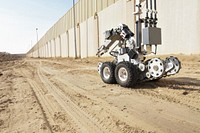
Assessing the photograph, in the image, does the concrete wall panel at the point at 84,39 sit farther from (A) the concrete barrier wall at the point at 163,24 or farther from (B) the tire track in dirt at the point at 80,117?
(B) the tire track in dirt at the point at 80,117

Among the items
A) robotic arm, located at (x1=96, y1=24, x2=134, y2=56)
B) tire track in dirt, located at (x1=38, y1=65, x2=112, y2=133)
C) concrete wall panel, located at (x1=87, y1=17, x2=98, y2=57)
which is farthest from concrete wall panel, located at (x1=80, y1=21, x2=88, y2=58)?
tire track in dirt, located at (x1=38, y1=65, x2=112, y2=133)

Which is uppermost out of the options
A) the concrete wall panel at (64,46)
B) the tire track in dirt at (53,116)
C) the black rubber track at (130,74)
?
the concrete wall panel at (64,46)

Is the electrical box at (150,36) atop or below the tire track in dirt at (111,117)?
atop

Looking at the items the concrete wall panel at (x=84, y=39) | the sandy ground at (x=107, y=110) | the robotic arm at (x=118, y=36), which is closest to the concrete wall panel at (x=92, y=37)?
the concrete wall panel at (x=84, y=39)

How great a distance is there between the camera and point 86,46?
35406 mm

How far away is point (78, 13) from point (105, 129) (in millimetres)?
40568

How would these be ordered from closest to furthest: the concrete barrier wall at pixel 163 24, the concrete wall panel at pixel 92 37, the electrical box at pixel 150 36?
1. the electrical box at pixel 150 36
2. the concrete barrier wall at pixel 163 24
3. the concrete wall panel at pixel 92 37

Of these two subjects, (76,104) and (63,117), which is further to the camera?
(76,104)

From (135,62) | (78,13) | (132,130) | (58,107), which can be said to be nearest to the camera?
(132,130)

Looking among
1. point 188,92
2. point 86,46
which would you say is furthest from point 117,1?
point 188,92

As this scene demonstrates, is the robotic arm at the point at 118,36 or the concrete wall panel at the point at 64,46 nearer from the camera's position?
the robotic arm at the point at 118,36

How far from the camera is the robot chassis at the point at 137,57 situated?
22.2 feet

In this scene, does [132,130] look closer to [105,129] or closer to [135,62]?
[105,129]

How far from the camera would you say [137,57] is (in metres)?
7.72
